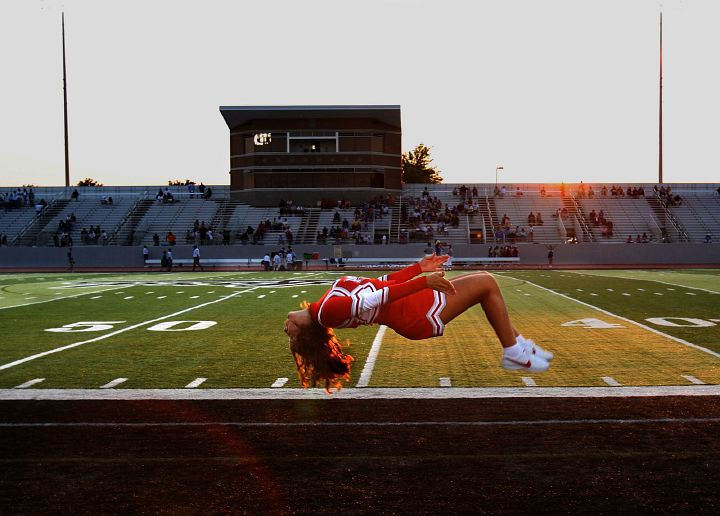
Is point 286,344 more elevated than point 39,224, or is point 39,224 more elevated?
point 39,224

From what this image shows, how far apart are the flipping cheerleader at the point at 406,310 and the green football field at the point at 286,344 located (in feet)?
9.78

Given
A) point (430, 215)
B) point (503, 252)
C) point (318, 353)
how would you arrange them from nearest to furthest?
point (318, 353) → point (503, 252) → point (430, 215)

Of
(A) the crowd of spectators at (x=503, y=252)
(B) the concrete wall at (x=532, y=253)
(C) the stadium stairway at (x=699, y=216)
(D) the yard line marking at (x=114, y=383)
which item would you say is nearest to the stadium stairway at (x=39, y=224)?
(B) the concrete wall at (x=532, y=253)

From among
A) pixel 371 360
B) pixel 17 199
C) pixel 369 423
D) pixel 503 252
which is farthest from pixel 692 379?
pixel 17 199

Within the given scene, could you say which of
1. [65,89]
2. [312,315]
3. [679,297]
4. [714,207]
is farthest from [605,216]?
[312,315]

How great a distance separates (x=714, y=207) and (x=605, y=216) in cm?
873

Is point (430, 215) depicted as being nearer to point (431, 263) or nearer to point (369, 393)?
point (369, 393)

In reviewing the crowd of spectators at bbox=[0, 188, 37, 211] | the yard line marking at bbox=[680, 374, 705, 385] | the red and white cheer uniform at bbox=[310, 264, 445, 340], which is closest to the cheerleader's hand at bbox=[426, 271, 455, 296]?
the red and white cheer uniform at bbox=[310, 264, 445, 340]

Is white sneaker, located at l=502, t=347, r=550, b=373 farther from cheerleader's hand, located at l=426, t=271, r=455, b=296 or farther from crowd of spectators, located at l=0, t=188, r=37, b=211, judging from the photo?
crowd of spectators, located at l=0, t=188, r=37, b=211

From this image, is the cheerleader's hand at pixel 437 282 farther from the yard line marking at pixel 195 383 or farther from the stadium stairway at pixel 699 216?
the stadium stairway at pixel 699 216

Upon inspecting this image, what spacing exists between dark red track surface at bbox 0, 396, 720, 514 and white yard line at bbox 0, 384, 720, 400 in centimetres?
34

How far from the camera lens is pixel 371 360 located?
462 inches

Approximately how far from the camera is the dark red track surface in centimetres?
539

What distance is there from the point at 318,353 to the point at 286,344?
21.8 feet
